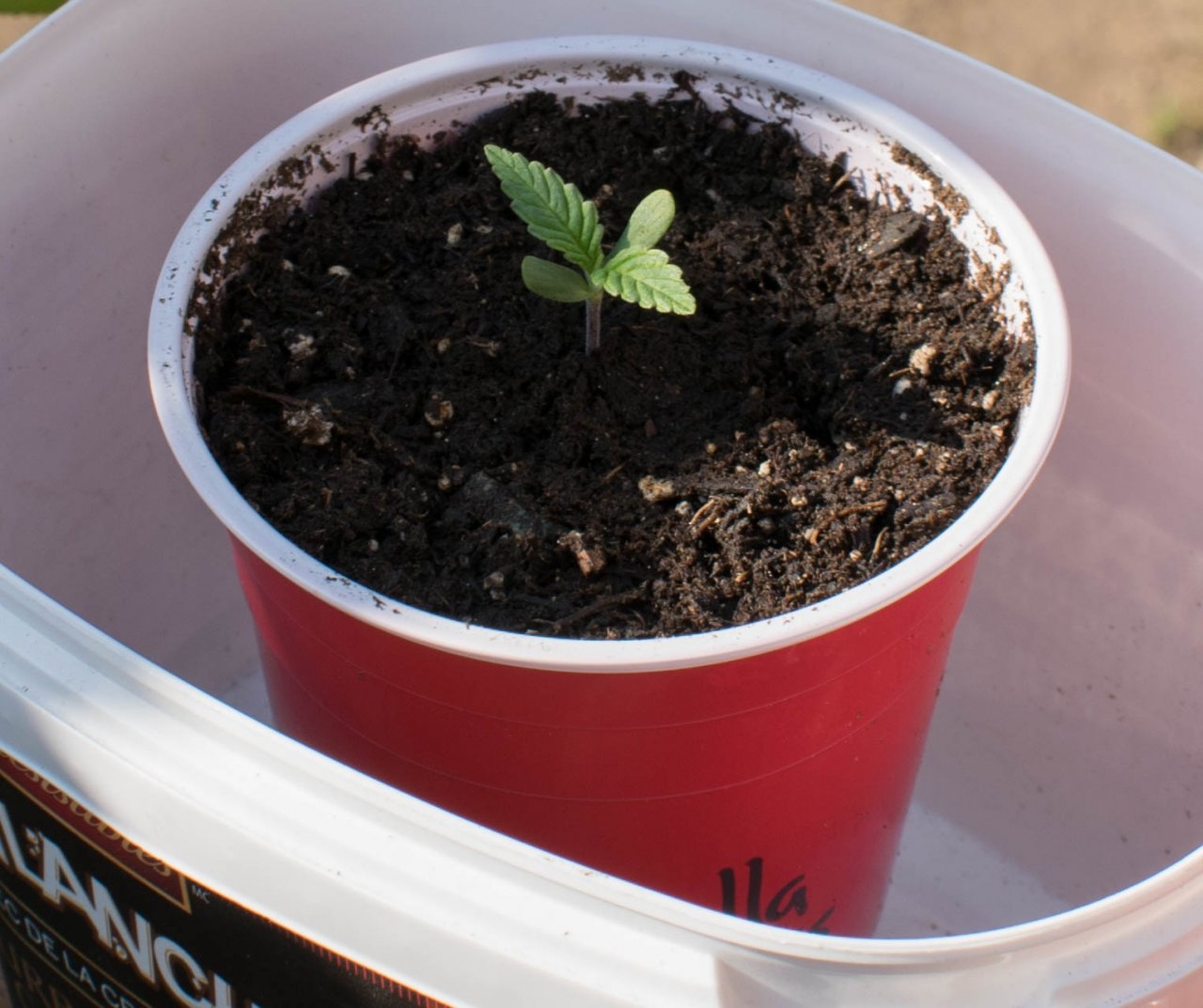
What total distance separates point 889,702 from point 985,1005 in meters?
0.30

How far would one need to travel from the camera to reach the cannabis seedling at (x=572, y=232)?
76cm

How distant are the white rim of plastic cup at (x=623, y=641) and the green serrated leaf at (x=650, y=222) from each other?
200 millimetres

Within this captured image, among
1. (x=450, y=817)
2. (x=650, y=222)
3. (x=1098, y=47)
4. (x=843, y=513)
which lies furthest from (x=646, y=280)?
(x=1098, y=47)

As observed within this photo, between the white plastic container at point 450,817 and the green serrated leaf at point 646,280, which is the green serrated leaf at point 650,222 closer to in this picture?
the green serrated leaf at point 646,280

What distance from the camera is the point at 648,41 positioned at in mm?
956

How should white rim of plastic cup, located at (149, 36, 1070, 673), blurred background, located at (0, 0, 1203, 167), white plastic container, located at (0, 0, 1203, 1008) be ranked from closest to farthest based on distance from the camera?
white plastic container, located at (0, 0, 1203, 1008) → white rim of plastic cup, located at (149, 36, 1070, 673) → blurred background, located at (0, 0, 1203, 167)

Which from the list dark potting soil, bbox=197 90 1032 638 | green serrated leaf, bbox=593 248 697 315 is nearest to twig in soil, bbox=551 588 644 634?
dark potting soil, bbox=197 90 1032 638

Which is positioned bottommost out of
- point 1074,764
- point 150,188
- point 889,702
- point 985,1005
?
point 1074,764

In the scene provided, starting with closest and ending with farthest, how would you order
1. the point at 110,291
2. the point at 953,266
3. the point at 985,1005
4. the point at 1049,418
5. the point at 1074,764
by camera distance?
the point at 985,1005
the point at 1049,418
the point at 953,266
the point at 110,291
the point at 1074,764

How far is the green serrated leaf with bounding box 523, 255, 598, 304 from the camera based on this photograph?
30.7 inches

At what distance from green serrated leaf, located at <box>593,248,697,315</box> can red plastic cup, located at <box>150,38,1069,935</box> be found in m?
0.18

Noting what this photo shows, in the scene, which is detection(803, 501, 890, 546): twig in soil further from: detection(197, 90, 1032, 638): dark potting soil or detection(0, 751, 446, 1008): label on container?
detection(0, 751, 446, 1008): label on container

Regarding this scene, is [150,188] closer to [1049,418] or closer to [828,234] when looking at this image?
[828,234]

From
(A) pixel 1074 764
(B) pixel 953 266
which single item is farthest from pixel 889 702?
(A) pixel 1074 764
